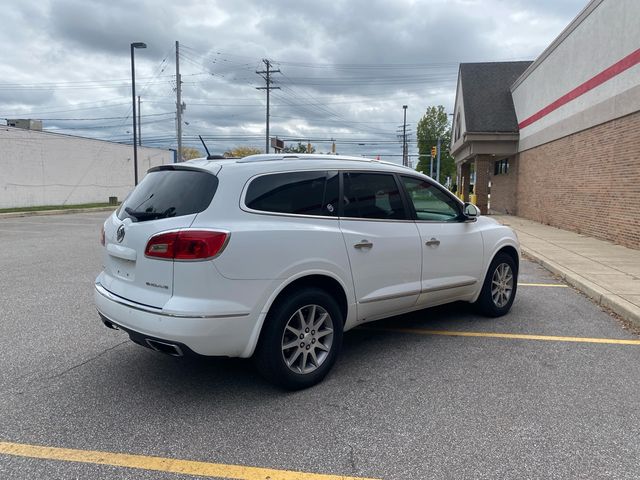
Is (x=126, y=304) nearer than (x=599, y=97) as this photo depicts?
Yes

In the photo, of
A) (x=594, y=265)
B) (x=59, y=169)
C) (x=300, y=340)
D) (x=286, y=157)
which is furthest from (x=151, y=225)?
(x=59, y=169)

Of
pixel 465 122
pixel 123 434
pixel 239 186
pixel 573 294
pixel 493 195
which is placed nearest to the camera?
pixel 123 434

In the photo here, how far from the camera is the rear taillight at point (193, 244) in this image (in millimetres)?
3273

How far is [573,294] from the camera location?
7.22 meters

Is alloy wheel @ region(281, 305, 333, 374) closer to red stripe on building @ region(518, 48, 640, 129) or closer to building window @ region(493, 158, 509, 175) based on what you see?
red stripe on building @ region(518, 48, 640, 129)

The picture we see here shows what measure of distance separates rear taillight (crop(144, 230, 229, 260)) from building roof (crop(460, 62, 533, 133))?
22446mm

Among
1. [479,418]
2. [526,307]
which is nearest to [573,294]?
[526,307]

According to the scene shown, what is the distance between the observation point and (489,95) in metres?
25.6

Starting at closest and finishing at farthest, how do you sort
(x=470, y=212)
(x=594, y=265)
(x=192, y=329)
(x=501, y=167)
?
(x=192, y=329) < (x=470, y=212) < (x=594, y=265) < (x=501, y=167)

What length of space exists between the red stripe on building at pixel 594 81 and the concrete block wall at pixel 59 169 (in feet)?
87.7

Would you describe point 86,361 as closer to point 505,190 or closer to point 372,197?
point 372,197

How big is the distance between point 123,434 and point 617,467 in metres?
2.96

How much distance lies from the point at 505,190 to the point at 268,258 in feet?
78.9

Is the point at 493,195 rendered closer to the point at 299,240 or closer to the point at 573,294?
the point at 573,294
